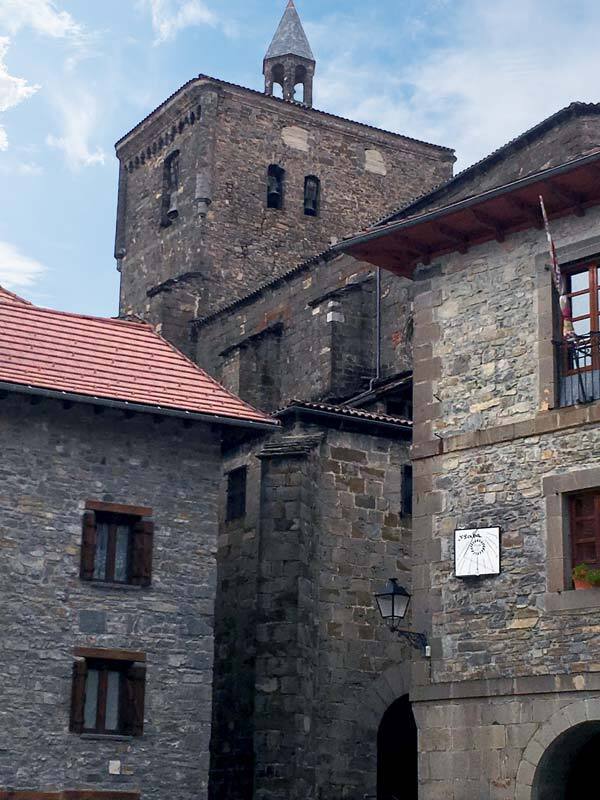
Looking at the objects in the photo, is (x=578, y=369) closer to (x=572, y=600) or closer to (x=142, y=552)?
(x=572, y=600)

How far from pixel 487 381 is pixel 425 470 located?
1.42m

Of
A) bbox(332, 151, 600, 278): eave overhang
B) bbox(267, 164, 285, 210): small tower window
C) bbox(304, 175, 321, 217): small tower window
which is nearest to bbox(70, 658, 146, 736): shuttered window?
bbox(332, 151, 600, 278): eave overhang

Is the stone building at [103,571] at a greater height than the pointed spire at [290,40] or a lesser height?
lesser

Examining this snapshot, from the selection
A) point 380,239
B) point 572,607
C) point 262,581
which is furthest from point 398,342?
point 572,607

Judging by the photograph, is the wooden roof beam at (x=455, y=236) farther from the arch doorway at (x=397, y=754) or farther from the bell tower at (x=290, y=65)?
the bell tower at (x=290, y=65)

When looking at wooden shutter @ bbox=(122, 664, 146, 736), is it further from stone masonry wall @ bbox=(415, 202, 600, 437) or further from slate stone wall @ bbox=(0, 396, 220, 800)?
stone masonry wall @ bbox=(415, 202, 600, 437)

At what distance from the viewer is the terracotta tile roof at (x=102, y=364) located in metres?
20.8

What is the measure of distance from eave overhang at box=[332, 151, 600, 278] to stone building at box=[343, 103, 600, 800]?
0.09 ft

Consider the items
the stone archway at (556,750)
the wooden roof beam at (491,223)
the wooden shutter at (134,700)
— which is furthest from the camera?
the wooden shutter at (134,700)

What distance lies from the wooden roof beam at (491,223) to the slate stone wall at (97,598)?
5.67 metres

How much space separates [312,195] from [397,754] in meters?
22.6

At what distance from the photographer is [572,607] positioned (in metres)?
16.6

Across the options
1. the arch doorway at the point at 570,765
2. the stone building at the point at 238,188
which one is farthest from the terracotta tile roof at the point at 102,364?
the stone building at the point at 238,188

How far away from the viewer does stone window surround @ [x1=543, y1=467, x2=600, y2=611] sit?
1670cm
